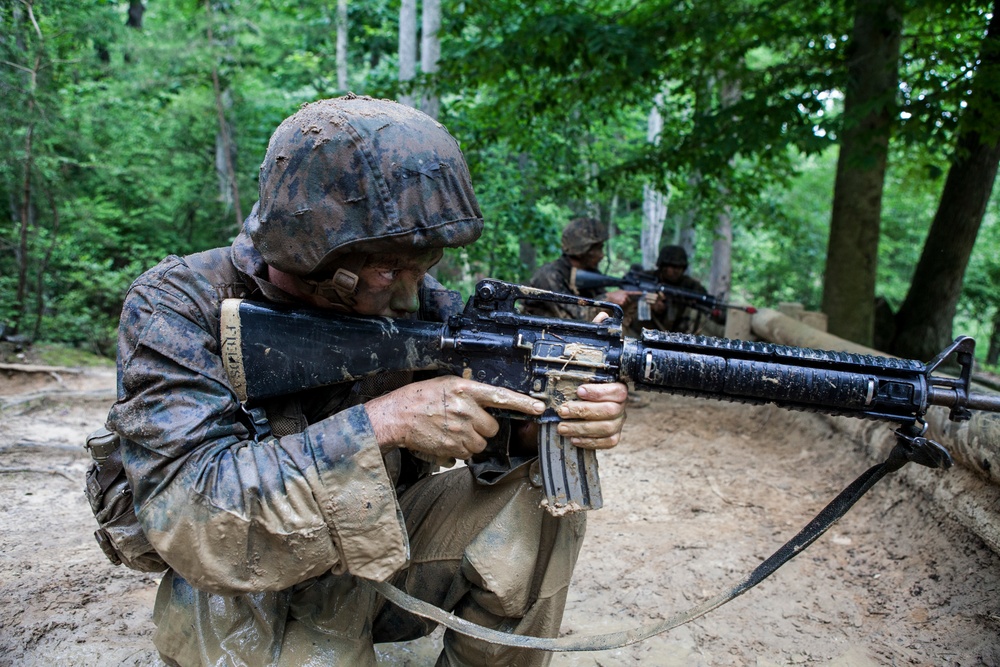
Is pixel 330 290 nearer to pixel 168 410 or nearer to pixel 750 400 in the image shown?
pixel 168 410

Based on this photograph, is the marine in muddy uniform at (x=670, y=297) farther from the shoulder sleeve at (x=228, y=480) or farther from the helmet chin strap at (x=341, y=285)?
the shoulder sleeve at (x=228, y=480)

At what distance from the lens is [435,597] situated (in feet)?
7.63

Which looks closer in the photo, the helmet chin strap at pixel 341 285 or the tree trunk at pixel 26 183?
the helmet chin strap at pixel 341 285

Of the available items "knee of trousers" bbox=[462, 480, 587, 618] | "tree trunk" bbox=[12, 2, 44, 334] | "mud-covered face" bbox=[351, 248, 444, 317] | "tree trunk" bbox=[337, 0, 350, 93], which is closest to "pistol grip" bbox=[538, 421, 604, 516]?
"knee of trousers" bbox=[462, 480, 587, 618]

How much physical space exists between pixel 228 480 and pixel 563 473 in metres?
0.92

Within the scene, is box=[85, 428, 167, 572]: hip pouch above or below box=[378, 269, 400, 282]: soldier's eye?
below

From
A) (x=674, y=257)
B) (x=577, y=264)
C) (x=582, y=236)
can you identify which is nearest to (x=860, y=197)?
(x=674, y=257)

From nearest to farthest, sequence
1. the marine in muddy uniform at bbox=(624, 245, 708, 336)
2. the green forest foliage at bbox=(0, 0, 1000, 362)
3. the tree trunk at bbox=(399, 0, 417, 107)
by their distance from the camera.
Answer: the green forest foliage at bbox=(0, 0, 1000, 362), the marine in muddy uniform at bbox=(624, 245, 708, 336), the tree trunk at bbox=(399, 0, 417, 107)

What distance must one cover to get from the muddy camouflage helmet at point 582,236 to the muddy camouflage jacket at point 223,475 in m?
5.89

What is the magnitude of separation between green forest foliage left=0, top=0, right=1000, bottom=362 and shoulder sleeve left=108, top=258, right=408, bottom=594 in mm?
5336

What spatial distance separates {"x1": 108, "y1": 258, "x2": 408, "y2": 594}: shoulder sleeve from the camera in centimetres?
171

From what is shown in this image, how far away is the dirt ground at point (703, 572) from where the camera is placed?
2678 millimetres

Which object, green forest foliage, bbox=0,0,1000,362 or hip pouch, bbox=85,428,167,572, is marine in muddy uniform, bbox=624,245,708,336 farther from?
hip pouch, bbox=85,428,167,572

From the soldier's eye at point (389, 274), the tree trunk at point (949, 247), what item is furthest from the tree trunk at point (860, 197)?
the soldier's eye at point (389, 274)
